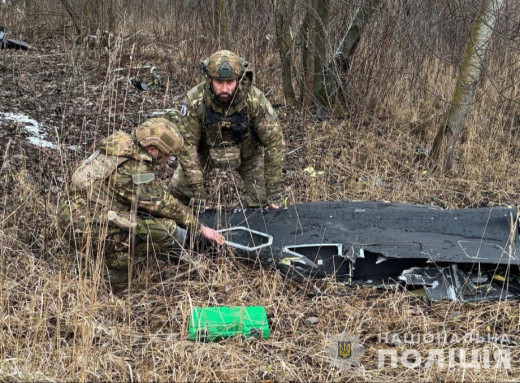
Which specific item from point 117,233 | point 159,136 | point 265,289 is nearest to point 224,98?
point 159,136

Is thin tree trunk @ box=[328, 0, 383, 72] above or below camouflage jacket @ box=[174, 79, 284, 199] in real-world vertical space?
above

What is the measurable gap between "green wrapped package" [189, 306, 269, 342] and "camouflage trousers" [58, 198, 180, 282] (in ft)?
1.89

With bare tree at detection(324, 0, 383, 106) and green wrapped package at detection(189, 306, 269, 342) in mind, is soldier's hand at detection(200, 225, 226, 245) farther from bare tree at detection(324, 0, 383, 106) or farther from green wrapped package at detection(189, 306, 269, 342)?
bare tree at detection(324, 0, 383, 106)

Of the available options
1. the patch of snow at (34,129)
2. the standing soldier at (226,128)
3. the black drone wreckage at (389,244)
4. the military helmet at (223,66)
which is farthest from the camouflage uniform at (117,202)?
the patch of snow at (34,129)

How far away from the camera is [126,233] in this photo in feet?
9.72

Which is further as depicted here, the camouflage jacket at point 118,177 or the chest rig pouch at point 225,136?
the chest rig pouch at point 225,136

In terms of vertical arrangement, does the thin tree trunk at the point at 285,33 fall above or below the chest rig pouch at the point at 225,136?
above

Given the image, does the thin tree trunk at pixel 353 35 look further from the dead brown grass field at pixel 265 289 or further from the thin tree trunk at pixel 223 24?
the thin tree trunk at pixel 223 24

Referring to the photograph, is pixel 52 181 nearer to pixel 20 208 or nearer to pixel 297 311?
pixel 20 208

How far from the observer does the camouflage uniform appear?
9.14ft

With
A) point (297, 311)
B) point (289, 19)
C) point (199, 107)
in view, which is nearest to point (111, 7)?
point (289, 19)

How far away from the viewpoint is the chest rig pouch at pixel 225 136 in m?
3.59

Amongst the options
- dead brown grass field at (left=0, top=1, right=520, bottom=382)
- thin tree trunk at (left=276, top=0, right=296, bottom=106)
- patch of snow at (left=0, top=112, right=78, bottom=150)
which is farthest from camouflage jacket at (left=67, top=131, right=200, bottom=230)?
thin tree trunk at (left=276, top=0, right=296, bottom=106)

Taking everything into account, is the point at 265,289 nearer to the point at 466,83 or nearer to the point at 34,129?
the point at 466,83
